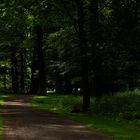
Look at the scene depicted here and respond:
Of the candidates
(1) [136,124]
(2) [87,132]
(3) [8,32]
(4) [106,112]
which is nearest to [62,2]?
(4) [106,112]

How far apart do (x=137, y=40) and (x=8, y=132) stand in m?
12.2

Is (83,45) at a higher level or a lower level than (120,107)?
higher

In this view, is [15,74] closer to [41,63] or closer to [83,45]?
[41,63]

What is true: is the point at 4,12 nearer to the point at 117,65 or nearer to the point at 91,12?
the point at 91,12

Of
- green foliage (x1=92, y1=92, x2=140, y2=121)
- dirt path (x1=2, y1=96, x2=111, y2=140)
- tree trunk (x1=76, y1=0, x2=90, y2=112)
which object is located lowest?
dirt path (x1=2, y1=96, x2=111, y2=140)

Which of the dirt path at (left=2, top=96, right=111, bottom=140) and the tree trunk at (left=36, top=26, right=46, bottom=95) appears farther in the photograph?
the tree trunk at (left=36, top=26, right=46, bottom=95)

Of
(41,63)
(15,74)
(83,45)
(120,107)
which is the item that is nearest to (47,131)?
(120,107)

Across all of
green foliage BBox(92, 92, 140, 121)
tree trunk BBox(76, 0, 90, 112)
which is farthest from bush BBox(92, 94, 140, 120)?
tree trunk BBox(76, 0, 90, 112)

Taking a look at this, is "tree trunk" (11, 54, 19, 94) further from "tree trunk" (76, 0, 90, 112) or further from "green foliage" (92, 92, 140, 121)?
"tree trunk" (76, 0, 90, 112)

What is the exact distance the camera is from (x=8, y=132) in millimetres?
16312

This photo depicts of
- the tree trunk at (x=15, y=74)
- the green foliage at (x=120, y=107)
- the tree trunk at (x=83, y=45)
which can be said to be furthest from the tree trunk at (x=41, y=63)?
the tree trunk at (x=83, y=45)

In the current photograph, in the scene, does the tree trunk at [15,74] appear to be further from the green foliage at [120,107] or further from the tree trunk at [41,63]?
the green foliage at [120,107]

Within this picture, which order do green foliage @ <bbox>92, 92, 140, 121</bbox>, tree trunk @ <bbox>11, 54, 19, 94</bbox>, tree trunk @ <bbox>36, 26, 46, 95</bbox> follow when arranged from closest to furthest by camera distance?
green foliage @ <bbox>92, 92, 140, 121</bbox>, tree trunk @ <bbox>36, 26, 46, 95</bbox>, tree trunk @ <bbox>11, 54, 19, 94</bbox>

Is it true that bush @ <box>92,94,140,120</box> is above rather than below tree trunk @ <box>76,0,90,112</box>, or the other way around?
below
